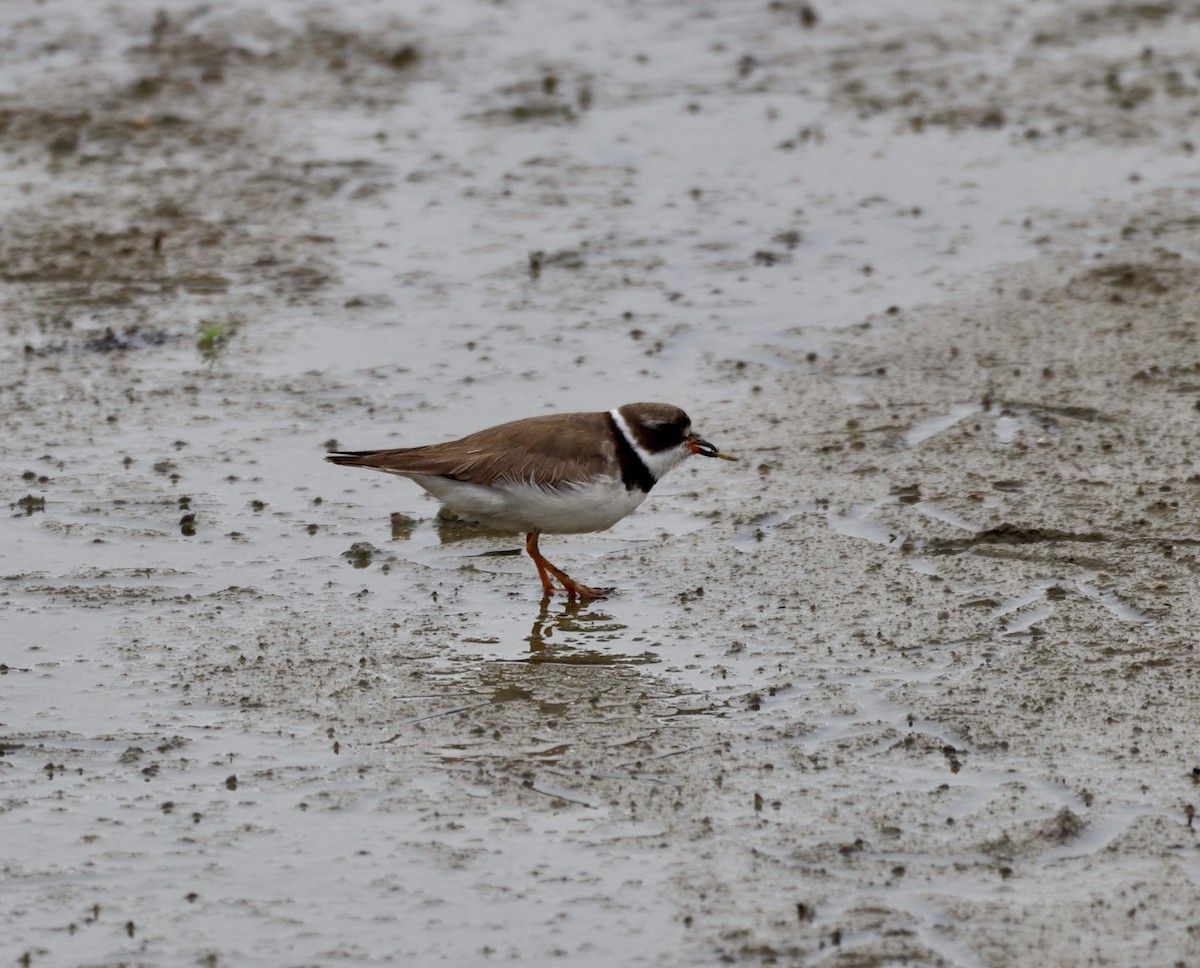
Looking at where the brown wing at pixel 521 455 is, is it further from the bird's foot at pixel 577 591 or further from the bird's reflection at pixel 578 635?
the bird's reflection at pixel 578 635

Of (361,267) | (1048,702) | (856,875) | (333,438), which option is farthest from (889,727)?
(361,267)

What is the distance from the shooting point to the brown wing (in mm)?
7582

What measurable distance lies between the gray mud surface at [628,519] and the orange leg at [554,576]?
0.16m

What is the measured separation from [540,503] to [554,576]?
41 cm

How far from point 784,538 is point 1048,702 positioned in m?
1.84

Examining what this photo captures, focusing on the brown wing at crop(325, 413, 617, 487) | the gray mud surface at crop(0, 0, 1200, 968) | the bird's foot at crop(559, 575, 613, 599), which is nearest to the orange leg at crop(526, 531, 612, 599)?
the bird's foot at crop(559, 575, 613, 599)

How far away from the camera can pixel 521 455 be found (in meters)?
7.70

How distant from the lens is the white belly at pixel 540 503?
756 cm

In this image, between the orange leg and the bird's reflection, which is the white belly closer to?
the orange leg

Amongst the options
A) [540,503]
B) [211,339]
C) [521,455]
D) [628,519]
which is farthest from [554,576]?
[211,339]

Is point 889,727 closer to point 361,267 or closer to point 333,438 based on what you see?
point 333,438

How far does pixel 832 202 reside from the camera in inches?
481

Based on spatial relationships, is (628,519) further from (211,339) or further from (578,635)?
(211,339)

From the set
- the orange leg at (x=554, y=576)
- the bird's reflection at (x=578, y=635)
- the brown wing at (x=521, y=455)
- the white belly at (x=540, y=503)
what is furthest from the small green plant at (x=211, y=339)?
the bird's reflection at (x=578, y=635)
